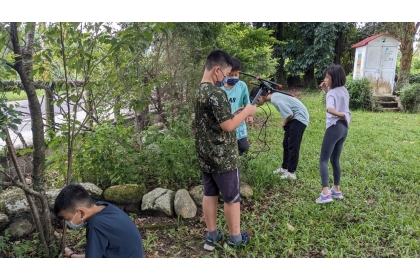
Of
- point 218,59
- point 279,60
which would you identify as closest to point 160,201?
point 218,59

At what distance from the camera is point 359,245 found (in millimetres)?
2742

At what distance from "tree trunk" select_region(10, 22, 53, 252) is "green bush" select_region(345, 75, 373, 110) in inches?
378

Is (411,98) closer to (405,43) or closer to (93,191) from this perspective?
(405,43)

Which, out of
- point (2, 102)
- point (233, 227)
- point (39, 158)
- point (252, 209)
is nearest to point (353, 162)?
point (252, 209)

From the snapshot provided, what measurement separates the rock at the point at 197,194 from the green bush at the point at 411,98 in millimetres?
8874

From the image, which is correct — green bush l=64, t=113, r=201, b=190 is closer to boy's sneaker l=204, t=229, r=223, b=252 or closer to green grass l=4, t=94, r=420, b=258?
green grass l=4, t=94, r=420, b=258

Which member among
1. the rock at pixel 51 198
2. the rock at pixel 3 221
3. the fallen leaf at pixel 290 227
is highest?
the rock at pixel 51 198

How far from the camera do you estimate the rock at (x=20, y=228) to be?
271 centimetres

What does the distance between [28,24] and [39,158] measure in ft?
2.95

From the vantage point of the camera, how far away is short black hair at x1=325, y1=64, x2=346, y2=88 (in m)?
3.24

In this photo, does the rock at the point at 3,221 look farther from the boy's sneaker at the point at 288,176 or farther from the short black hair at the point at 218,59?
the boy's sneaker at the point at 288,176

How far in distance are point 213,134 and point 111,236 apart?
1009 millimetres

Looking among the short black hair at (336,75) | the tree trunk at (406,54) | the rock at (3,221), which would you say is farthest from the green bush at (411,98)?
the rock at (3,221)

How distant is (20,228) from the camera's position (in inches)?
108
